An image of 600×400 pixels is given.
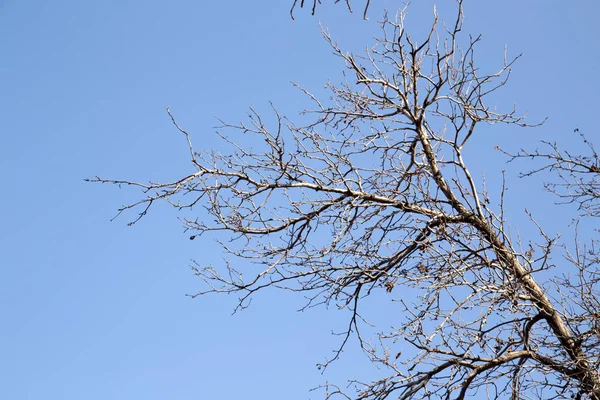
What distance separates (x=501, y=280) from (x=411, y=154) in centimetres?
144

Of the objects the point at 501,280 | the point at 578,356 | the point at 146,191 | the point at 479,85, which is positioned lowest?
the point at 578,356

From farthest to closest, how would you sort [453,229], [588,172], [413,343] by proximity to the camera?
1. [588,172]
2. [453,229]
3. [413,343]

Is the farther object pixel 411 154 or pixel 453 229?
pixel 411 154

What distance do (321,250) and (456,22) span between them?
2274 millimetres

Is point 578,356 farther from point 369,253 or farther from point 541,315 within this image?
point 369,253

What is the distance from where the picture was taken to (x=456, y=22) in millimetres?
6418

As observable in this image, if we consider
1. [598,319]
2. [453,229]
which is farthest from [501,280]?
[598,319]

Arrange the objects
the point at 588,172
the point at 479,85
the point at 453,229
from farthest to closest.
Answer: the point at 588,172 → the point at 479,85 → the point at 453,229

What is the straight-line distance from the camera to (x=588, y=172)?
7.75 meters

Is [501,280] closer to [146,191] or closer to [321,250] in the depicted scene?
[321,250]

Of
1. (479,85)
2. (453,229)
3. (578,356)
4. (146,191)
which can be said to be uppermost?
(479,85)

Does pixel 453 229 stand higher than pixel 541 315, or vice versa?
pixel 453 229

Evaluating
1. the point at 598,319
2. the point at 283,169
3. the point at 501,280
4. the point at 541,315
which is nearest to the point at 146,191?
the point at 283,169

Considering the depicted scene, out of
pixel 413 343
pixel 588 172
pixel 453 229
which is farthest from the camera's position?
pixel 588 172
